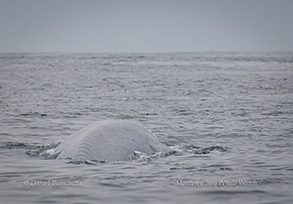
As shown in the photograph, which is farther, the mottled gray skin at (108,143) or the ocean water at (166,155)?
the mottled gray skin at (108,143)

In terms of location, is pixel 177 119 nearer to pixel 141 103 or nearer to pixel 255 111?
pixel 255 111

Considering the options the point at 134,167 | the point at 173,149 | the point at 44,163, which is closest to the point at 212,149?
the point at 173,149

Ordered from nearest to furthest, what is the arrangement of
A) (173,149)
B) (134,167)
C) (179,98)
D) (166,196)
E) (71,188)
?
1. (166,196)
2. (71,188)
3. (134,167)
4. (173,149)
5. (179,98)

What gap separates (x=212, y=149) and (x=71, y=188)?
5206 mm

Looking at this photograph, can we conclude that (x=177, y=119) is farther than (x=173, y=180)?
Yes

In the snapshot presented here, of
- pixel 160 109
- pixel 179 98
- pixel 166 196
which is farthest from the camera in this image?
pixel 179 98

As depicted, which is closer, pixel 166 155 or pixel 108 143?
pixel 108 143

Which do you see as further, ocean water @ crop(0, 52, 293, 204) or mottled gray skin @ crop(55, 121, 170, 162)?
mottled gray skin @ crop(55, 121, 170, 162)

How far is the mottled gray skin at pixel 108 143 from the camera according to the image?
1013 cm

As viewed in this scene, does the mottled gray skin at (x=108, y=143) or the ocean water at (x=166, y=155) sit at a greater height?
the mottled gray skin at (x=108, y=143)

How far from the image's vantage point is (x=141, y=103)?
24953 mm

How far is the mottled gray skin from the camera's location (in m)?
10.1

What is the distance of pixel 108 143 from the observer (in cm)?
1034

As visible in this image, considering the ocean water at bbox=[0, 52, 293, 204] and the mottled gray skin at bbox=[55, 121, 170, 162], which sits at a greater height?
the mottled gray skin at bbox=[55, 121, 170, 162]
